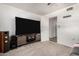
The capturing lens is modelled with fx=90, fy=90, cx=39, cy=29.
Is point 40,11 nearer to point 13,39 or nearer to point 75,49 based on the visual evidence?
point 13,39

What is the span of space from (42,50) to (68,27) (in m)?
0.57

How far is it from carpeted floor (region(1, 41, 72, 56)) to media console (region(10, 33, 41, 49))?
7cm

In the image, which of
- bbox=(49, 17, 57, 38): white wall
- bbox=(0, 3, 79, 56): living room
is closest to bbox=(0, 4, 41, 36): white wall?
bbox=(0, 3, 79, 56): living room

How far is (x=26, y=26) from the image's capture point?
1.48 meters

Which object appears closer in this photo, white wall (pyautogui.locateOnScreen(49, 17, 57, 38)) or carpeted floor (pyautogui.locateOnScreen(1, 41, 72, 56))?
carpeted floor (pyautogui.locateOnScreen(1, 41, 72, 56))

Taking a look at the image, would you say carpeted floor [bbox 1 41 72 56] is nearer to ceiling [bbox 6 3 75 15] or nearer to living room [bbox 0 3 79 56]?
living room [bbox 0 3 79 56]

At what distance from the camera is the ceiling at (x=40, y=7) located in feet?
4.68

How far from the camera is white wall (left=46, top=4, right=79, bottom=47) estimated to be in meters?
1.43

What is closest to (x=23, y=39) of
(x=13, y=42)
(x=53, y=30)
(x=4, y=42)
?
(x=13, y=42)

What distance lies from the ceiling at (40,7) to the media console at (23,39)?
409 millimetres

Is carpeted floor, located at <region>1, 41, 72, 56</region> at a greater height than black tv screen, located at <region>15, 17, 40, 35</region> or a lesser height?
lesser

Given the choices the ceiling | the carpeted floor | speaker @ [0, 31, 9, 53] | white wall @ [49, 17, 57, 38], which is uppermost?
the ceiling

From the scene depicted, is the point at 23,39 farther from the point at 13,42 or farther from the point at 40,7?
the point at 40,7

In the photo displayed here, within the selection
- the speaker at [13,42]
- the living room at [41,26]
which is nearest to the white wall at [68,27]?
the living room at [41,26]
